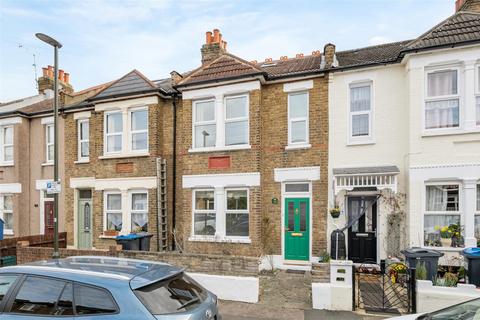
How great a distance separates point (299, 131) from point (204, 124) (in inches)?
129

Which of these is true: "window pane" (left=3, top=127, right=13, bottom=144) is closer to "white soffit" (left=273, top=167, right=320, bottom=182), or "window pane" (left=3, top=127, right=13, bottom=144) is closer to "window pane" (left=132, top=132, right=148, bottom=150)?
"window pane" (left=132, top=132, right=148, bottom=150)

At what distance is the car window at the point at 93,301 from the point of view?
322 cm

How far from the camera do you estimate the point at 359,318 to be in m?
5.86

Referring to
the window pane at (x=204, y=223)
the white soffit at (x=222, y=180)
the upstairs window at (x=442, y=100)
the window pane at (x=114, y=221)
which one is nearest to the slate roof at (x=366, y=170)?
the upstairs window at (x=442, y=100)

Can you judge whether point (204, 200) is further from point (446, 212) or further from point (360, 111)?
point (446, 212)

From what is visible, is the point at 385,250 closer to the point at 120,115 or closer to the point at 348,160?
the point at 348,160

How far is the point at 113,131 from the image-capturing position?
11.9m

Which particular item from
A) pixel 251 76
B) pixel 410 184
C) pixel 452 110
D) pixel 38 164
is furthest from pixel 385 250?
pixel 38 164

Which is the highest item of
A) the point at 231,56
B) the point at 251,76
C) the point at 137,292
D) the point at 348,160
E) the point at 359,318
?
the point at 231,56

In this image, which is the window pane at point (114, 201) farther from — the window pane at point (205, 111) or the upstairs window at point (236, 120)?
the upstairs window at point (236, 120)

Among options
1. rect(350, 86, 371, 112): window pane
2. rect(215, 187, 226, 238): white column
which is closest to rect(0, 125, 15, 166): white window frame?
rect(215, 187, 226, 238): white column

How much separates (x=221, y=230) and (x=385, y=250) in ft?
16.4

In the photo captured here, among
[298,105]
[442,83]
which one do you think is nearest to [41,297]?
[298,105]

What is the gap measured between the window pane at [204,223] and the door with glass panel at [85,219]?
4.93m
